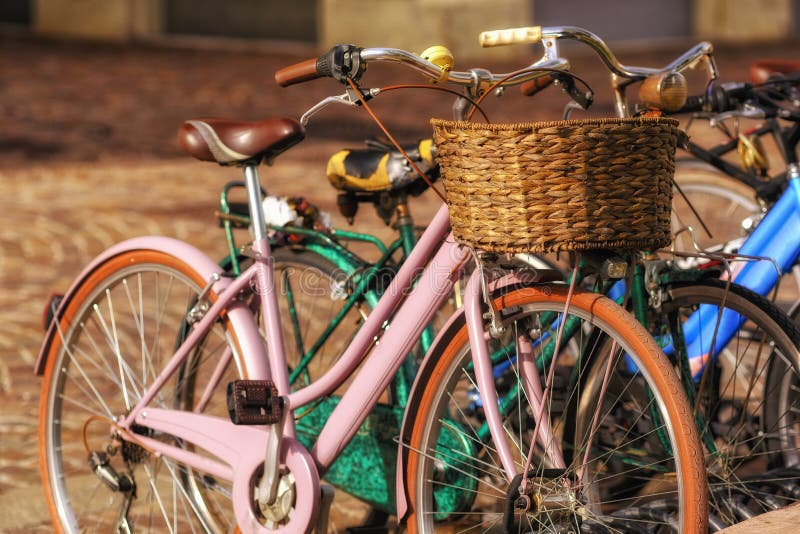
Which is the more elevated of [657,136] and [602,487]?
[657,136]

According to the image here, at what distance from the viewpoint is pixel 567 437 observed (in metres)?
3.22

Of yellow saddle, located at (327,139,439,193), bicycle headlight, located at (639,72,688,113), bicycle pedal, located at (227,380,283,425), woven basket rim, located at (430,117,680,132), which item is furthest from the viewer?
yellow saddle, located at (327,139,439,193)

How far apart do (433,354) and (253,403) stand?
497mm

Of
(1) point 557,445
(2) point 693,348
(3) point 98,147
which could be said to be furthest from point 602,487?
(3) point 98,147

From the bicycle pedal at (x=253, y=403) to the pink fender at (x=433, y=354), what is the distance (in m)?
0.35

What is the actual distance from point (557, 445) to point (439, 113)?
31.8ft

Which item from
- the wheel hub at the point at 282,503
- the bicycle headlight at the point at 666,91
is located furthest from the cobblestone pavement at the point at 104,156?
the bicycle headlight at the point at 666,91

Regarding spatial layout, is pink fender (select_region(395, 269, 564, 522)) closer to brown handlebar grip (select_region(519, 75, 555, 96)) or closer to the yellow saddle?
brown handlebar grip (select_region(519, 75, 555, 96))

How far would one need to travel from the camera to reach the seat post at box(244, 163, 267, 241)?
3.24 metres

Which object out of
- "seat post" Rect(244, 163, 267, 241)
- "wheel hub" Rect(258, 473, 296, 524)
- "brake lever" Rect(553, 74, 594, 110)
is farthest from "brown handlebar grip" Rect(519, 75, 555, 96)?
"wheel hub" Rect(258, 473, 296, 524)

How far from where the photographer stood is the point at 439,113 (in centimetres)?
1219

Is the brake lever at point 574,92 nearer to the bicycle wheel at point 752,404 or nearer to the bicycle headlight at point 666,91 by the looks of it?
the bicycle headlight at point 666,91

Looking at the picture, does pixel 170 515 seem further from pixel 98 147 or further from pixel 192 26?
pixel 192 26

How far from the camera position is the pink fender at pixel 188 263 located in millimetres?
3199
